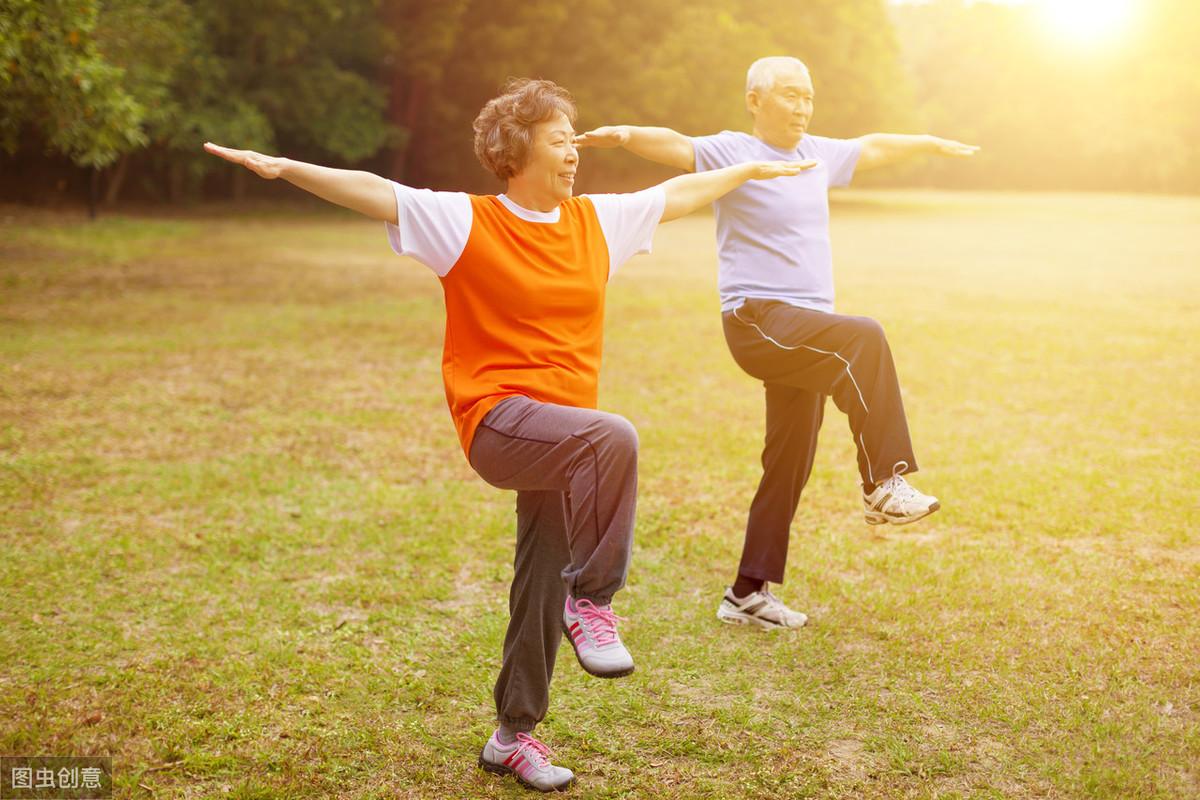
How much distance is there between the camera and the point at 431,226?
11.2 ft

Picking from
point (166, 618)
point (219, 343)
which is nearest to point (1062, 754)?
point (166, 618)

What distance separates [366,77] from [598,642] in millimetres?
41135

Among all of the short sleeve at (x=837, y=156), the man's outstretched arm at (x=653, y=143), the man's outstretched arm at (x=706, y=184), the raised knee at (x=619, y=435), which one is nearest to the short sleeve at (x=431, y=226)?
the raised knee at (x=619, y=435)

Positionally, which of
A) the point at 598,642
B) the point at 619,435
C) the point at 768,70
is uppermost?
the point at 768,70

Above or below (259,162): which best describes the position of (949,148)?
above

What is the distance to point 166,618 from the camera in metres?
5.22

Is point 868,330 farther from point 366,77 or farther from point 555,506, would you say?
point 366,77

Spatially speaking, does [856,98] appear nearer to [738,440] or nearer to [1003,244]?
[1003,244]

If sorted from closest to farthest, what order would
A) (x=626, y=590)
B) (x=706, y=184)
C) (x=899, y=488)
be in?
(x=706, y=184) < (x=899, y=488) < (x=626, y=590)

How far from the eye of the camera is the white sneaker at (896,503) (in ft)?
13.4

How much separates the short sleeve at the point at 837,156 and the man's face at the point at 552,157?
Result: 189 centimetres

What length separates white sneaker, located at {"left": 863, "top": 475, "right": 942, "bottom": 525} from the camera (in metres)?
4.09

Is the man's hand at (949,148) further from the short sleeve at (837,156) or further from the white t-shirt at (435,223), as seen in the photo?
the white t-shirt at (435,223)

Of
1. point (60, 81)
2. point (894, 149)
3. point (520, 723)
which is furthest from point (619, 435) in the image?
point (60, 81)
